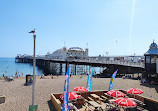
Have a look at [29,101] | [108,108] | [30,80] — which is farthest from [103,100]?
[30,80]

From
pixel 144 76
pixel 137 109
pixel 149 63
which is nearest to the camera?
Result: pixel 137 109

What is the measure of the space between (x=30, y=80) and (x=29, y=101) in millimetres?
7815

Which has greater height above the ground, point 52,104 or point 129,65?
point 129,65

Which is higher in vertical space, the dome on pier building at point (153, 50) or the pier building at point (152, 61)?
the dome on pier building at point (153, 50)

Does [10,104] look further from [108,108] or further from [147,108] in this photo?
[147,108]

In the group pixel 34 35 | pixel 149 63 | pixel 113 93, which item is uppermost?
pixel 34 35

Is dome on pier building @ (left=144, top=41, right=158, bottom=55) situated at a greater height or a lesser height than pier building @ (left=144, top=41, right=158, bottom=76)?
greater

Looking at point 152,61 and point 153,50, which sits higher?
point 153,50

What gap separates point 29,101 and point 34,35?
614cm

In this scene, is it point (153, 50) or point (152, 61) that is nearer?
point (152, 61)

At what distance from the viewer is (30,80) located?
18625 mm

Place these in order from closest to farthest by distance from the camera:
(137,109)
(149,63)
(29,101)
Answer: (137,109), (29,101), (149,63)

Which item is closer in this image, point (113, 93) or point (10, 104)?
point (113, 93)

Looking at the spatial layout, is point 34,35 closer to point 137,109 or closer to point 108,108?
point 108,108
